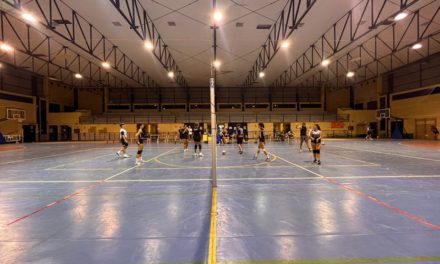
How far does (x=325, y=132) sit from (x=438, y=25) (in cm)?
2537

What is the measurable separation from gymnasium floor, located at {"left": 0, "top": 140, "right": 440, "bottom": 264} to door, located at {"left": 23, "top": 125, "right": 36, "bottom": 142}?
126 feet

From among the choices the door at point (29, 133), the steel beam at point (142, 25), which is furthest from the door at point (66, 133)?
the steel beam at point (142, 25)

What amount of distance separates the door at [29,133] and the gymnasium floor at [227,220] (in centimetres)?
3833

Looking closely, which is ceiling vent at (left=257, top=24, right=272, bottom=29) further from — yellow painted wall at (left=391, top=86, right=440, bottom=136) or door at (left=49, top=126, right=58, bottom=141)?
door at (left=49, top=126, right=58, bottom=141)

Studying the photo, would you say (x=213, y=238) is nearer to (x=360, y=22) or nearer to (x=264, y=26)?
(x=264, y=26)

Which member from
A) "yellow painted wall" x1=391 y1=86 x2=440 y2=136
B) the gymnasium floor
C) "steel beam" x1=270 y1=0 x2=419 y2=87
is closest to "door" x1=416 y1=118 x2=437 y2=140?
"yellow painted wall" x1=391 y1=86 x2=440 y2=136

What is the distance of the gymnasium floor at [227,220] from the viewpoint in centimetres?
391

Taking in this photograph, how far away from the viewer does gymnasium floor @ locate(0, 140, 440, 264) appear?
154 inches

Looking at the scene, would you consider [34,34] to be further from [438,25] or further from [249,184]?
[438,25]

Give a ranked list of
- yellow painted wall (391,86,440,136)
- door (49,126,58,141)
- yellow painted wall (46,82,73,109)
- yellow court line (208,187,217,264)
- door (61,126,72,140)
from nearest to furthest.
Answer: yellow court line (208,187,217,264), yellow painted wall (391,86,440,136), yellow painted wall (46,82,73,109), door (49,126,58,141), door (61,126,72,140)

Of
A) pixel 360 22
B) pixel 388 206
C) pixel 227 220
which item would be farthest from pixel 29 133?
pixel 388 206

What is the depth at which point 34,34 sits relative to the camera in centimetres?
2264

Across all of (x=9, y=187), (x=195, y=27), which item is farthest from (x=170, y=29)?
(x=9, y=187)

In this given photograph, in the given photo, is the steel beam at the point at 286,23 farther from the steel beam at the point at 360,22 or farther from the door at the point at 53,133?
the door at the point at 53,133
